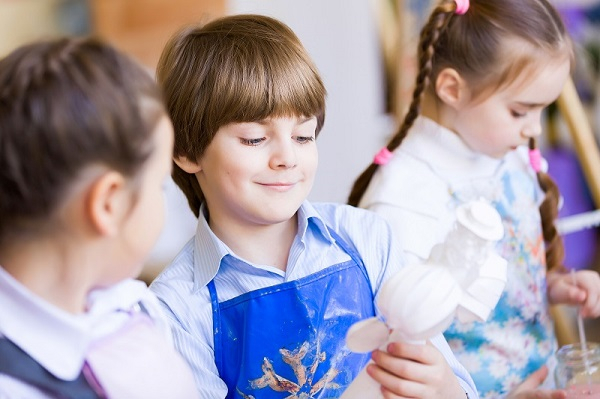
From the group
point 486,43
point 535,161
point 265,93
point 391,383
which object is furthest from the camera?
point 535,161

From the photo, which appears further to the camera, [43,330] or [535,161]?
[535,161]

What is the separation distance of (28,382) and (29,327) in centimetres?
5

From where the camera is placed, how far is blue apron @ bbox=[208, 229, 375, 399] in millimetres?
958

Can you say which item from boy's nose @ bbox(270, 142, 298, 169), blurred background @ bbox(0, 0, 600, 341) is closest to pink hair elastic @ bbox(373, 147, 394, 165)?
boy's nose @ bbox(270, 142, 298, 169)

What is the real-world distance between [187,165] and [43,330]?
1.17 ft

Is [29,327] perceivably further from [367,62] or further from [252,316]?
[367,62]

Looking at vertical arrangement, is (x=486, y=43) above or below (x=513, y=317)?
above

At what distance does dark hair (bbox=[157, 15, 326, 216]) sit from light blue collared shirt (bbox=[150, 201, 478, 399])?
13 centimetres

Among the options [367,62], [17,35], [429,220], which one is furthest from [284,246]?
[17,35]

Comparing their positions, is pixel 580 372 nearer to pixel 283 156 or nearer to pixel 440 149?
pixel 440 149

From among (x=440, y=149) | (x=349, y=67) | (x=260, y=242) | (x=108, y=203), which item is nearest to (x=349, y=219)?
(x=260, y=242)

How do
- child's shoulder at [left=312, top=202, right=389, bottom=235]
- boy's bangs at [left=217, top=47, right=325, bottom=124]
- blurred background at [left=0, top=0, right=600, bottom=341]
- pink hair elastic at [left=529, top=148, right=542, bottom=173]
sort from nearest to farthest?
boy's bangs at [left=217, top=47, right=325, bottom=124] < child's shoulder at [left=312, top=202, right=389, bottom=235] < pink hair elastic at [left=529, top=148, right=542, bottom=173] < blurred background at [left=0, top=0, right=600, bottom=341]

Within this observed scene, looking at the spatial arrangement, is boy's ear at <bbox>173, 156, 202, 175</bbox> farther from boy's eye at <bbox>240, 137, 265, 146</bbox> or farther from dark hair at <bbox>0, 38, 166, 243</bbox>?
dark hair at <bbox>0, 38, 166, 243</bbox>

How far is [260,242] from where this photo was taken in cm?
100
